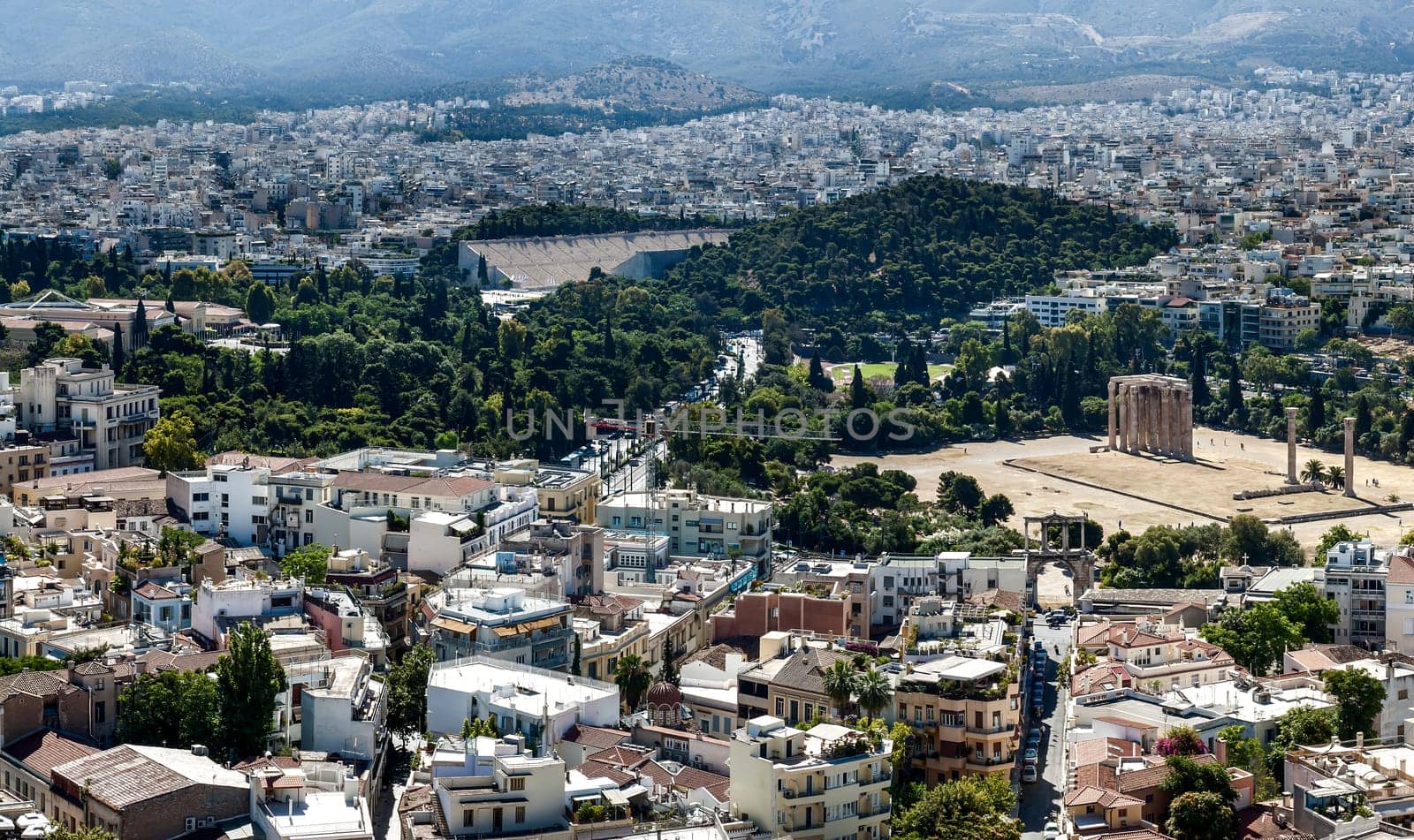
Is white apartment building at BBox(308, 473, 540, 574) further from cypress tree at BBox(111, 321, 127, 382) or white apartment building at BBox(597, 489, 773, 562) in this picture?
cypress tree at BBox(111, 321, 127, 382)

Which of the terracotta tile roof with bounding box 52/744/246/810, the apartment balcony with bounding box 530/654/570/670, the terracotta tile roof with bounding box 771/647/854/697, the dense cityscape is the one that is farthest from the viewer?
the apartment balcony with bounding box 530/654/570/670

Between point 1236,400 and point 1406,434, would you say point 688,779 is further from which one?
point 1236,400

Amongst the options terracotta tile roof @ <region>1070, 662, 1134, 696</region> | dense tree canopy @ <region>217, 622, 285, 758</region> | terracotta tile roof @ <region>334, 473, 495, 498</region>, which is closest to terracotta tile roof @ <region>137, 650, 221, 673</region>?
dense tree canopy @ <region>217, 622, 285, 758</region>

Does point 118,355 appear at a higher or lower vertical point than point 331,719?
higher

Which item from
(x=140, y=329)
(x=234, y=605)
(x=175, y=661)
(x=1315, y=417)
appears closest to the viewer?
(x=175, y=661)

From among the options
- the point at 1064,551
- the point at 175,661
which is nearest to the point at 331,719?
the point at 175,661

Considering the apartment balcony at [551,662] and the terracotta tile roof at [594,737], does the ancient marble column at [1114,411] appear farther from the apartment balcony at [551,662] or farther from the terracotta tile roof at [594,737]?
the terracotta tile roof at [594,737]

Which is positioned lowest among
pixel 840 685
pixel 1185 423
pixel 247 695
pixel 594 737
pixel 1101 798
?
pixel 1185 423
